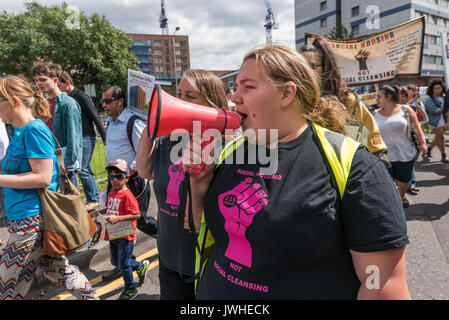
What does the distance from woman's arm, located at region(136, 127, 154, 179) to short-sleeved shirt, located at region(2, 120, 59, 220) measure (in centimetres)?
68

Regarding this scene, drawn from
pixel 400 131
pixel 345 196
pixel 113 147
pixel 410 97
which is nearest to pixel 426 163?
pixel 410 97

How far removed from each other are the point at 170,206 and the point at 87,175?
132 inches

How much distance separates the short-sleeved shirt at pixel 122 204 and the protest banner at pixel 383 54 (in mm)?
3041

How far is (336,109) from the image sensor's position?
1.28m

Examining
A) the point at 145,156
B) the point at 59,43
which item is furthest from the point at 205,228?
the point at 59,43

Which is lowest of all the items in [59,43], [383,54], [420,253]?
[420,253]

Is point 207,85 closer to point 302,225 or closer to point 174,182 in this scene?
point 174,182

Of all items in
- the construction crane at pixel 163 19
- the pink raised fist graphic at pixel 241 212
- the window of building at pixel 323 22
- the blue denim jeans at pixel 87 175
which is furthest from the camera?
the construction crane at pixel 163 19

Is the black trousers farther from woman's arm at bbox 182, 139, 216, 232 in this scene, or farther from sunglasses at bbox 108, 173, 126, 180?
sunglasses at bbox 108, 173, 126, 180

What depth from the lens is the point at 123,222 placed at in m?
2.71

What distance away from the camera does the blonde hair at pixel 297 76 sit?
1.06 meters

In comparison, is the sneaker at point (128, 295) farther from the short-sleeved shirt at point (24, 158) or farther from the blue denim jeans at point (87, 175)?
the blue denim jeans at point (87, 175)

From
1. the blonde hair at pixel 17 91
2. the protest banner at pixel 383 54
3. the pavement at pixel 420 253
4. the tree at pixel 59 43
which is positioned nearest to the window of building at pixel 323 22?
the tree at pixel 59 43

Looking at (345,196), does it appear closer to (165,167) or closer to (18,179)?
(165,167)
